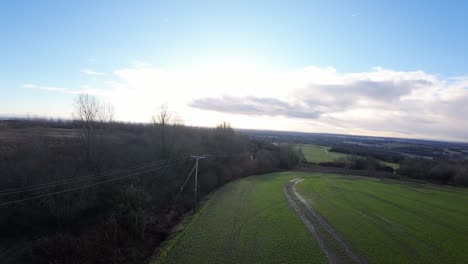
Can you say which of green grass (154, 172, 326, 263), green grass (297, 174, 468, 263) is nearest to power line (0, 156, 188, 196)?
green grass (154, 172, 326, 263)

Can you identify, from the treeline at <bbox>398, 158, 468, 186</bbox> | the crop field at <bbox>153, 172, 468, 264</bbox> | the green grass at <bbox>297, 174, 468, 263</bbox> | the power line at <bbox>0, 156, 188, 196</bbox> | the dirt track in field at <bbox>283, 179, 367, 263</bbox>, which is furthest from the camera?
the treeline at <bbox>398, 158, 468, 186</bbox>

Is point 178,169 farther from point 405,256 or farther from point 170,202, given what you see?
point 405,256

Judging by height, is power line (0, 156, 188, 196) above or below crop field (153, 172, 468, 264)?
above

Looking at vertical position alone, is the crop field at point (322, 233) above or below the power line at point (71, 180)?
below

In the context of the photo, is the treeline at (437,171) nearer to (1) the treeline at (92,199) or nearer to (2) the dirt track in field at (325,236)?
(2) the dirt track in field at (325,236)

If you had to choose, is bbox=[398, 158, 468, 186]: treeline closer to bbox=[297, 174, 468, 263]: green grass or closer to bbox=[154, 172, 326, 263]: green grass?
bbox=[297, 174, 468, 263]: green grass

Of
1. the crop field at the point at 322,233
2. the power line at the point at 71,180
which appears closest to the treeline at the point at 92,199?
the power line at the point at 71,180

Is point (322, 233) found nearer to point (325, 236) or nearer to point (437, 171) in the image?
point (325, 236)

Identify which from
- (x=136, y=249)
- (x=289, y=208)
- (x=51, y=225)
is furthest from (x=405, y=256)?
(x=51, y=225)
